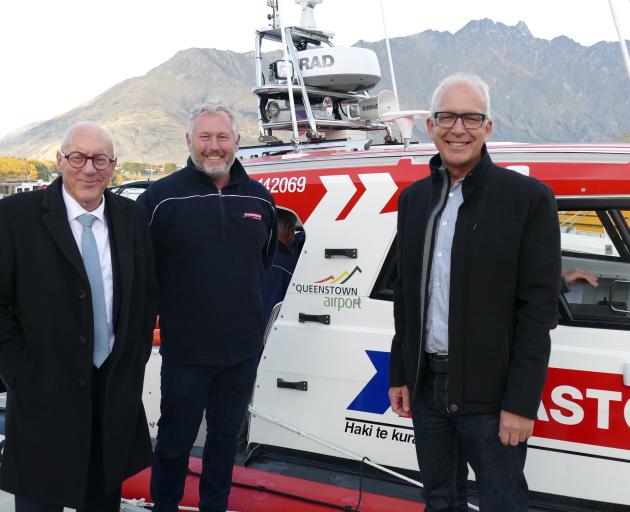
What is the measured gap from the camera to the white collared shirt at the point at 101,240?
233 cm

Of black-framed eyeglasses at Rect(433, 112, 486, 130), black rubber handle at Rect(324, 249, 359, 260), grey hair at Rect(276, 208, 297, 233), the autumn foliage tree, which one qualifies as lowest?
black rubber handle at Rect(324, 249, 359, 260)

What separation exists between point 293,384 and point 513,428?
1349 mm

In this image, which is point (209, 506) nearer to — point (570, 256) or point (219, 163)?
point (219, 163)

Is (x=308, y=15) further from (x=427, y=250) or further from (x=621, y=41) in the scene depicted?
(x=427, y=250)

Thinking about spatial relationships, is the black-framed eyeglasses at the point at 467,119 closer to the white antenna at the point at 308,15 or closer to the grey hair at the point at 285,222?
the grey hair at the point at 285,222

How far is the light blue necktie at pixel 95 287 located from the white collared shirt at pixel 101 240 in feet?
0.06

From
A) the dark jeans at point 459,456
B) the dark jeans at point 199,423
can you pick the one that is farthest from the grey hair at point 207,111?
the dark jeans at point 459,456

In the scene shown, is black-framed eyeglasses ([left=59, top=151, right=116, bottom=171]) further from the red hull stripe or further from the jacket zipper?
the red hull stripe

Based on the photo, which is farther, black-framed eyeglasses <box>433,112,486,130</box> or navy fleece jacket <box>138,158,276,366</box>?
navy fleece jacket <box>138,158,276,366</box>

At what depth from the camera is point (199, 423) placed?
295cm

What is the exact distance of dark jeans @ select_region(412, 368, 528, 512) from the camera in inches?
80.7

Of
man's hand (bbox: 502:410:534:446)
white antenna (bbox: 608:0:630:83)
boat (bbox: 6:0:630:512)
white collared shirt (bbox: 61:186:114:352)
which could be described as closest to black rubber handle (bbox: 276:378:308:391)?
boat (bbox: 6:0:630:512)

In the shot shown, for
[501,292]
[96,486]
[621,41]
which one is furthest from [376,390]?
[621,41]

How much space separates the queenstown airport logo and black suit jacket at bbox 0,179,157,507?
0.97 metres
